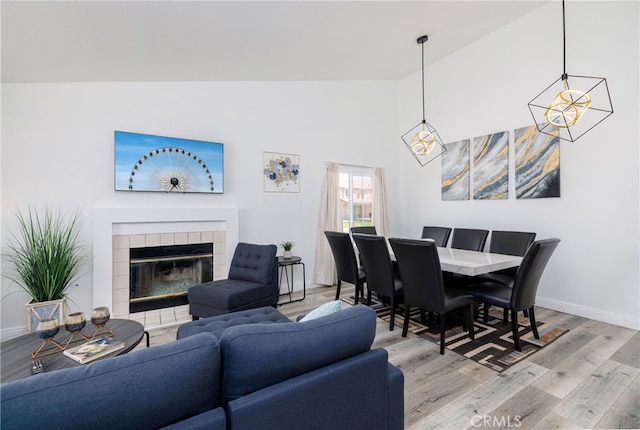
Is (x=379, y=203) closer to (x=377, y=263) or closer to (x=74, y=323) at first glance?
(x=377, y=263)

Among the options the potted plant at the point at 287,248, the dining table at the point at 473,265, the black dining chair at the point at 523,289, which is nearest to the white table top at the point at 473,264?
the dining table at the point at 473,265

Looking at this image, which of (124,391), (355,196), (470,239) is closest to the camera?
(124,391)

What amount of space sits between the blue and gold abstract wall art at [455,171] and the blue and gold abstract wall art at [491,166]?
0.44 ft

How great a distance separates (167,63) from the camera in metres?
3.12

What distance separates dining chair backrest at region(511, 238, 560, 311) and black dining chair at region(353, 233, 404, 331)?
1.01 m

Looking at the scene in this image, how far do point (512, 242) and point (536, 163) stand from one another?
3.76 ft

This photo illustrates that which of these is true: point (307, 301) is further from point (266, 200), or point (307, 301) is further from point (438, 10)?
point (438, 10)

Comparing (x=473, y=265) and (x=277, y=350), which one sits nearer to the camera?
(x=277, y=350)

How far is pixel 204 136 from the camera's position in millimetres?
3779

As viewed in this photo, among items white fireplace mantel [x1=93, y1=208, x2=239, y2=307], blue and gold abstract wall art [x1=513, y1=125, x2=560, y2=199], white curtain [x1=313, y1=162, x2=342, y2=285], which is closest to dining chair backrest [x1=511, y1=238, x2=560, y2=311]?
blue and gold abstract wall art [x1=513, y1=125, x2=560, y2=199]

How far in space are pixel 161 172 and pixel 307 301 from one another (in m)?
2.51

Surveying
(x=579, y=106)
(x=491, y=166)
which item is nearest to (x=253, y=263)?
(x=491, y=166)

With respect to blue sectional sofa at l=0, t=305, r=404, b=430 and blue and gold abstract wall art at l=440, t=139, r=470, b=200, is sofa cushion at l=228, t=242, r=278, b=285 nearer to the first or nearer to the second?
blue sectional sofa at l=0, t=305, r=404, b=430

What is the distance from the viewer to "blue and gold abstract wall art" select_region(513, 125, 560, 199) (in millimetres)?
3496
